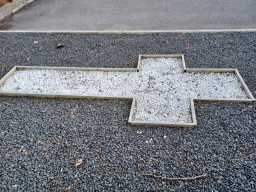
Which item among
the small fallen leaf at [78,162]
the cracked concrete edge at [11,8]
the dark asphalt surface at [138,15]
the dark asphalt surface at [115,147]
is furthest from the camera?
the cracked concrete edge at [11,8]

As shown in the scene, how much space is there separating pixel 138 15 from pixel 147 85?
4091mm

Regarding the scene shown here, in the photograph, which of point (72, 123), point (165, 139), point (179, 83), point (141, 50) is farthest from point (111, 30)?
point (165, 139)

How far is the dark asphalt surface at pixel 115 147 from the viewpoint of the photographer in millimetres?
3029

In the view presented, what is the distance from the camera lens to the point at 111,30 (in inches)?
281

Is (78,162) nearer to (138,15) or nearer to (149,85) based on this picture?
(149,85)

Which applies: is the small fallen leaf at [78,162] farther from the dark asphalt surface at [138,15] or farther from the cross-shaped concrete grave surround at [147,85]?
the dark asphalt surface at [138,15]

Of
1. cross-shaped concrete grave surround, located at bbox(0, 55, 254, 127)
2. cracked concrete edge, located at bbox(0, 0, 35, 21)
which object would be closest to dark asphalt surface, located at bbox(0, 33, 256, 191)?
cross-shaped concrete grave surround, located at bbox(0, 55, 254, 127)

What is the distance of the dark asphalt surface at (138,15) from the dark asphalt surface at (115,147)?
2.59m

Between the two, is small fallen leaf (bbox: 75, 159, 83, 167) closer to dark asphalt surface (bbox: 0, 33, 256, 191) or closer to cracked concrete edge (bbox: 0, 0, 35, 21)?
dark asphalt surface (bbox: 0, 33, 256, 191)

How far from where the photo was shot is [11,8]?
30.2ft

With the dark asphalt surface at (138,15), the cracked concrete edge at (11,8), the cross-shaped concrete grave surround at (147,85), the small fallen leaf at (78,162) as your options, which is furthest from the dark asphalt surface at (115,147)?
the cracked concrete edge at (11,8)

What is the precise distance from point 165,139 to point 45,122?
1.76m

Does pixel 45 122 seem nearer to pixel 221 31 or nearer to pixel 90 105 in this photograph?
pixel 90 105

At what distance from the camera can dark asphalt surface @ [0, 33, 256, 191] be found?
3.03 m
